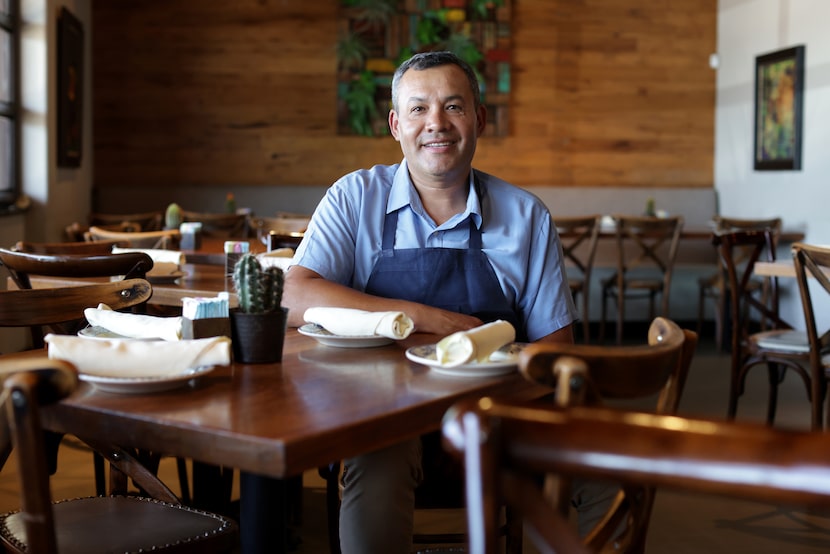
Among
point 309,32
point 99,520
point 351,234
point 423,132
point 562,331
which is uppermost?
point 309,32

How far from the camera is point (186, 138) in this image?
345 inches

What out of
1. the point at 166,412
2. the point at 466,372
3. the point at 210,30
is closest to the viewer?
the point at 166,412

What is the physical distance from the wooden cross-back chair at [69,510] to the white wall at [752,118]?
6249 millimetres

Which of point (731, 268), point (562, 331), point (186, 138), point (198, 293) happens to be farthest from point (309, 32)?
point (562, 331)

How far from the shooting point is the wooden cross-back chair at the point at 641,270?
6.88m

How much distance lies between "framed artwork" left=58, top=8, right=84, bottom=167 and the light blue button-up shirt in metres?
5.23

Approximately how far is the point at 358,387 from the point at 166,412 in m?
0.31

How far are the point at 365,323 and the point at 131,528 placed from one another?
0.56 meters

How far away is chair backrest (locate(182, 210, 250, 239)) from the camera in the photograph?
6.50 metres

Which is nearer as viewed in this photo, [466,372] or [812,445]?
[812,445]

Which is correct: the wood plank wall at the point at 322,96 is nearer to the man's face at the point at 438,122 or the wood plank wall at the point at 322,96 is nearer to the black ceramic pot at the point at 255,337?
the man's face at the point at 438,122

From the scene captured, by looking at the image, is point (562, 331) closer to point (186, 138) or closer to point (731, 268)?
point (731, 268)

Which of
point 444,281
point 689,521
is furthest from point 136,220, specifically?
point 444,281

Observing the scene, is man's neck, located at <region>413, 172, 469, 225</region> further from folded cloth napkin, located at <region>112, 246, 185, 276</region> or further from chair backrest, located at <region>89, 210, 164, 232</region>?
chair backrest, located at <region>89, 210, 164, 232</region>
